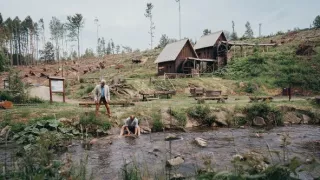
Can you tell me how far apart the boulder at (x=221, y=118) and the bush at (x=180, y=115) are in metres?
2.16

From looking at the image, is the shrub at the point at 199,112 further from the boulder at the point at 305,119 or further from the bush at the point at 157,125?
the boulder at the point at 305,119

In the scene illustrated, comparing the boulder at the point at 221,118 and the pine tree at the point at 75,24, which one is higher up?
the pine tree at the point at 75,24

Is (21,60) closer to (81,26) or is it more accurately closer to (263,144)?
(81,26)

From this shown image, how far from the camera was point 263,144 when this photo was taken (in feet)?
41.7

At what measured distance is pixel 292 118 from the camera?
62.9 feet

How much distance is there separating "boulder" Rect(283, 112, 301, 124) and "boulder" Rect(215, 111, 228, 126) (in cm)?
418

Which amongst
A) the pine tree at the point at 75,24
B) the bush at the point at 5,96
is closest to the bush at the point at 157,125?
the bush at the point at 5,96

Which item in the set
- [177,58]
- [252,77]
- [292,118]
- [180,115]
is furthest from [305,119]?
[177,58]

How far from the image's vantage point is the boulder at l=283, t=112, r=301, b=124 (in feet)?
62.3

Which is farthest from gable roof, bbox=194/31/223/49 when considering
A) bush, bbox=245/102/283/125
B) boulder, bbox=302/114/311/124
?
bush, bbox=245/102/283/125

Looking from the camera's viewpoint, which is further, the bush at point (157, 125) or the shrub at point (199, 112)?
the shrub at point (199, 112)

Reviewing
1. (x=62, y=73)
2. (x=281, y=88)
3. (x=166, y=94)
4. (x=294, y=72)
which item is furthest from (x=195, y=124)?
(x=62, y=73)

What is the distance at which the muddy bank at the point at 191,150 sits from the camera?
8.99 metres

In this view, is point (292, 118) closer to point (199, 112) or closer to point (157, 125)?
point (199, 112)
